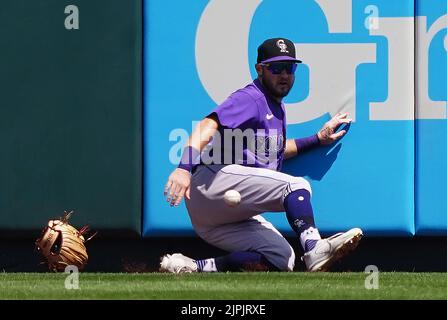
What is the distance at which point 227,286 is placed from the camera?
599cm

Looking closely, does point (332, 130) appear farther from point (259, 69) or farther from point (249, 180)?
point (249, 180)

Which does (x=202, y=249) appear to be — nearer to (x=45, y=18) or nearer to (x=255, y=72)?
(x=255, y=72)

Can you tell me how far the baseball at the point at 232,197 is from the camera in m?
6.91

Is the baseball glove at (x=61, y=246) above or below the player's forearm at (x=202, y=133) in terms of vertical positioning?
below

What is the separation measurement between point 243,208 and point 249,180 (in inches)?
6.7

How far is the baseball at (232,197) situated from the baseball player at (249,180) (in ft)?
0.05

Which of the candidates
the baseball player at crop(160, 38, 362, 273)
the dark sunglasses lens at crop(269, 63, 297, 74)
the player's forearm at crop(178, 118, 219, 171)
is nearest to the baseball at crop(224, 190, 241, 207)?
the baseball player at crop(160, 38, 362, 273)

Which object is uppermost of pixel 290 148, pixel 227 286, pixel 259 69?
pixel 259 69

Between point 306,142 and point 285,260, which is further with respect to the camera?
point 306,142

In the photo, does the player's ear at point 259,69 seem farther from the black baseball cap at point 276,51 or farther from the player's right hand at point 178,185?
the player's right hand at point 178,185

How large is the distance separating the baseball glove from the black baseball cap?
4.76ft

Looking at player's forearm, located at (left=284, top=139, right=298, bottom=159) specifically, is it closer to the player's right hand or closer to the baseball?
the baseball

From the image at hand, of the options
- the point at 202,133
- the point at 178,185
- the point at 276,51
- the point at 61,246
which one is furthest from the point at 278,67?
the point at 61,246

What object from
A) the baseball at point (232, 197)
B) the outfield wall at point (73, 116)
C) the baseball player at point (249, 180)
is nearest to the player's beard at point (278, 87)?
the baseball player at point (249, 180)
